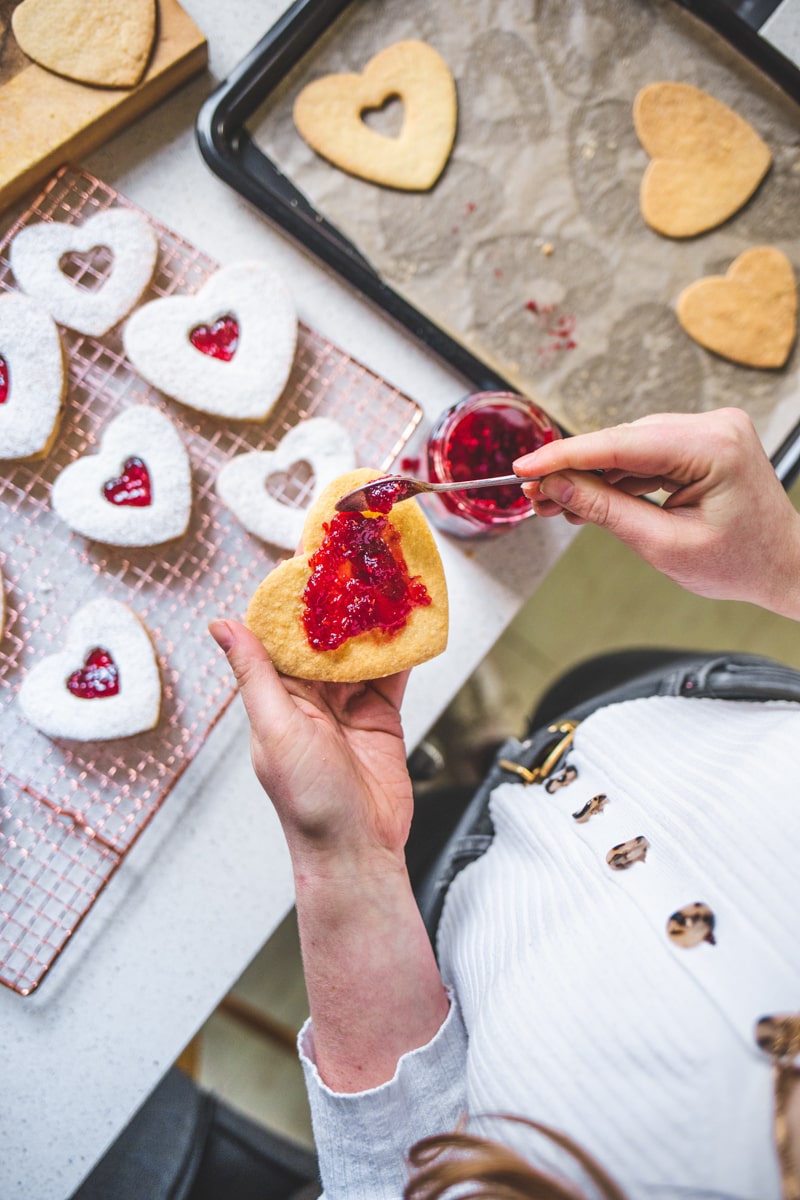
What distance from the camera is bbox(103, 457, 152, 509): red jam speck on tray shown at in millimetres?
1010

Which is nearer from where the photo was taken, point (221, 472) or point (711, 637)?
point (221, 472)

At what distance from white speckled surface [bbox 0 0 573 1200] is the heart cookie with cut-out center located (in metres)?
0.09

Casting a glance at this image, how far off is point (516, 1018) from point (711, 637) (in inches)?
49.8

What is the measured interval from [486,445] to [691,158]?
23.0 inches

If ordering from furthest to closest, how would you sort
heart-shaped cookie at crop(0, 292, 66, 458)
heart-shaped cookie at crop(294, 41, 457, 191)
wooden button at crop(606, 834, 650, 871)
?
heart-shaped cookie at crop(294, 41, 457, 191)
heart-shaped cookie at crop(0, 292, 66, 458)
wooden button at crop(606, 834, 650, 871)

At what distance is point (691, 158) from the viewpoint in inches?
44.8

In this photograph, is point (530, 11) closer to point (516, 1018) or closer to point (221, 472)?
point (221, 472)

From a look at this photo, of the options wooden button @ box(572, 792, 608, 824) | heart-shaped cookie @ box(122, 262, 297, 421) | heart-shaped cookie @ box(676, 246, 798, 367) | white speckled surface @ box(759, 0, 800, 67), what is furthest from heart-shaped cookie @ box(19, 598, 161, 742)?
white speckled surface @ box(759, 0, 800, 67)

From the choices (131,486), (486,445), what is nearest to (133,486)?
(131,486)

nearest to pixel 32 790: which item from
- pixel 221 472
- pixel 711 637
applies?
pixel 221 472

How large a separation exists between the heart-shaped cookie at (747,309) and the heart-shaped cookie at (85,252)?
31.1 inches

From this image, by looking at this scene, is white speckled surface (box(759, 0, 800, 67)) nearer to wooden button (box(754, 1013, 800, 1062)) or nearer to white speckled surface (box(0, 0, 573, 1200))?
white speckled surface (box(0, 0, 573, 1200))

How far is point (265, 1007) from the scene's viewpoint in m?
1.63

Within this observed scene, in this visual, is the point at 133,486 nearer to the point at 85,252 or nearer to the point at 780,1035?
the point at 85,252
